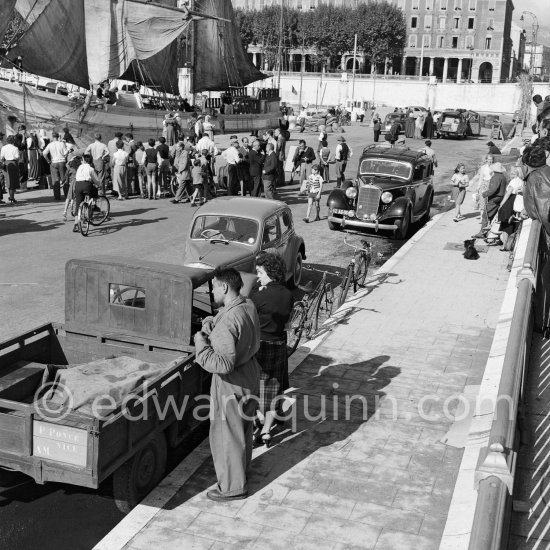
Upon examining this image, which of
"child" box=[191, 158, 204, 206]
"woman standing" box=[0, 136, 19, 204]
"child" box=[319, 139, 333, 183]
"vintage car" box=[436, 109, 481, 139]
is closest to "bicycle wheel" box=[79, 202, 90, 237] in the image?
"woman standing" box=[0, 136, 19, 204]

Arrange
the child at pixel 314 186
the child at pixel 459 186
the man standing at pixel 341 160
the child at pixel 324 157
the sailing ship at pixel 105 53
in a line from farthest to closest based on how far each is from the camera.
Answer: the sailing ship at pixel 105 53 → the child at pixel 324 157 → the man standing at pixel 341 160 → the child at pixel 459 186 → the child at pixel 314 186

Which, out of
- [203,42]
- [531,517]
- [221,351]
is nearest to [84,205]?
[221,351]

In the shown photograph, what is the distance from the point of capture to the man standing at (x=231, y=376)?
239 inches

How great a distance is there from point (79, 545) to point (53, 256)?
35.3 feet

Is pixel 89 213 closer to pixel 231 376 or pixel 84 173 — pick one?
pixel 84 173

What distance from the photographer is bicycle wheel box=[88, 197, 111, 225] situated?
19562mm

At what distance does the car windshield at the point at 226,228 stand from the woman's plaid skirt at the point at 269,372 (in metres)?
5.22

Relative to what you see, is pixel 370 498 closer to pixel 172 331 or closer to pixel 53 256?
pixel 172 331

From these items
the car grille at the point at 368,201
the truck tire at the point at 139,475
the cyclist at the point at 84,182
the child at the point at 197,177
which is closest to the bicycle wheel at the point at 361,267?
the car grille at the point at 368,201

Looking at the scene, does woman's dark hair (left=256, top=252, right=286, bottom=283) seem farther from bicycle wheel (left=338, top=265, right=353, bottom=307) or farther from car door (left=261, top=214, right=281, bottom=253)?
bicycle wheel (left=338, top=265, right=353, bottom=307)

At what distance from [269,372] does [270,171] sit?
14704 mm

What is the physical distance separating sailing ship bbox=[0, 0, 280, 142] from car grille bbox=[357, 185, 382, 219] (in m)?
21.1

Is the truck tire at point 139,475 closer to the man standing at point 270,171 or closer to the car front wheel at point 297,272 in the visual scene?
the car front wheel at point 297,272

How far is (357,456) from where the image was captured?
23.8ft
